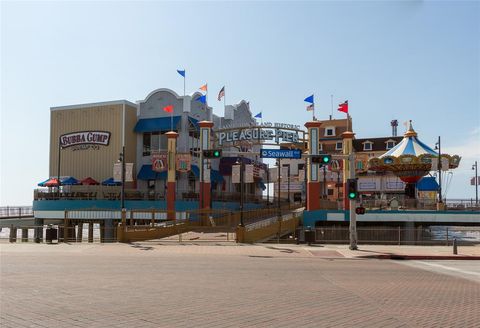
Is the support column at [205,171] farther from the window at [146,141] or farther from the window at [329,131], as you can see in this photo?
the window at [329,131]

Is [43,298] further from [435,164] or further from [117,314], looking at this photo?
[435,164]

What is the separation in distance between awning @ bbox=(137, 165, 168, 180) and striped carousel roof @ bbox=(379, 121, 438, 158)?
22766 millimetres

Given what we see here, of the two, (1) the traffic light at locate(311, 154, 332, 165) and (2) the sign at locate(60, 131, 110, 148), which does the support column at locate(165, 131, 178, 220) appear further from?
(1) the traffic light at locate(311, 154, 332, 165)

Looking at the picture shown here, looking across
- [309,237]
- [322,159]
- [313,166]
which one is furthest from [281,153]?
[313,166]

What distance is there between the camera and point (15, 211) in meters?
61.8

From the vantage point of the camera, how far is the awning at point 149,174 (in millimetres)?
47156

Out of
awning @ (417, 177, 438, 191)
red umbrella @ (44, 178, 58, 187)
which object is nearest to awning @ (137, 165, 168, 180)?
red umbrella @ (44, 178, 58, 187)

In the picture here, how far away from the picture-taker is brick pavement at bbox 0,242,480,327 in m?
8.91

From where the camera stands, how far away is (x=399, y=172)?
50906mm

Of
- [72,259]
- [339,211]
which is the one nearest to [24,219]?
[339,211]

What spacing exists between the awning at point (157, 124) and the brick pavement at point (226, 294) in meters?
28.6

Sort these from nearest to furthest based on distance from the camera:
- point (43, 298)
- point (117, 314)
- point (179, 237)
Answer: point (117, 314), point (43, 298), point (179, 237)

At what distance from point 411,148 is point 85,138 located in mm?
33994

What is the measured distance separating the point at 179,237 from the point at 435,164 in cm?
2934
